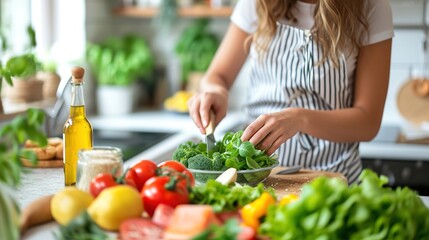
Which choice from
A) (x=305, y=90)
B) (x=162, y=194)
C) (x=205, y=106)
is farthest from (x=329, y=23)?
(x=162, y=194)

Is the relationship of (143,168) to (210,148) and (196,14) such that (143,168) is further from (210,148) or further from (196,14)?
(196,14)

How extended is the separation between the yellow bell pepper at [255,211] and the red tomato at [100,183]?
0.85ft

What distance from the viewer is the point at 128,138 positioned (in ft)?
10.6

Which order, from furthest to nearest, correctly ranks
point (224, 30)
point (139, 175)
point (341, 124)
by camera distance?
1. point (224, 30)
2. point (341, 124)
3. point (139, 175)

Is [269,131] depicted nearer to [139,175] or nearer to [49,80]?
[139,175]

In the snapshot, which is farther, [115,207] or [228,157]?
[228,157]

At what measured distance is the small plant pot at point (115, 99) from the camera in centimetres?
373

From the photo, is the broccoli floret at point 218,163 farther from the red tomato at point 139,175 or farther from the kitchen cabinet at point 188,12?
the kitchen cabinet at point 188,12

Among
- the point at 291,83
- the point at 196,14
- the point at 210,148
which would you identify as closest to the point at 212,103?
the point at 210,148

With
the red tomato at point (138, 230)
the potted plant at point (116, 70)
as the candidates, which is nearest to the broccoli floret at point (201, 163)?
the red tomato at point (138, 230)

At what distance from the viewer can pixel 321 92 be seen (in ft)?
7.06

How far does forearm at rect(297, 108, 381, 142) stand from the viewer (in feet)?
6.34

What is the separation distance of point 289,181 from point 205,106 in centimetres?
30

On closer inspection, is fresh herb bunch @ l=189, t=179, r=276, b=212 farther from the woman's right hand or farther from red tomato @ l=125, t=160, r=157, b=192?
the woman's right hand
